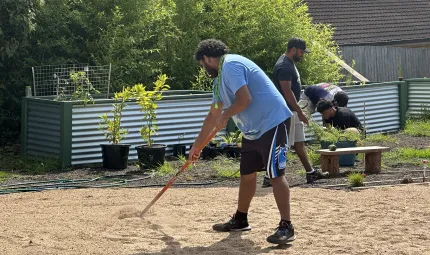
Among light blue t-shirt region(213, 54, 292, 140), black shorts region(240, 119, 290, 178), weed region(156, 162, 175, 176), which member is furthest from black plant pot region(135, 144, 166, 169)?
light blue t-shirt region(213, 54, 292, 140)

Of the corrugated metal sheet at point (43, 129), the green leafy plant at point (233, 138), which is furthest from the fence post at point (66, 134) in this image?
the green leafy plant at point (233, 138)

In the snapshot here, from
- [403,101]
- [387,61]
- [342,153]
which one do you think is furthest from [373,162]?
[387,61]

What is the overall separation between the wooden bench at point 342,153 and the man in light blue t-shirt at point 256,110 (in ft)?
13.5

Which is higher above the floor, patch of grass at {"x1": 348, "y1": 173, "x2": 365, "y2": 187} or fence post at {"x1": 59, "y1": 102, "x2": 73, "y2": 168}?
fence post at {"x1": 59, "y1": 102, "x2": 73, "y2": 168}

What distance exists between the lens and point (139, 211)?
930 centimetres

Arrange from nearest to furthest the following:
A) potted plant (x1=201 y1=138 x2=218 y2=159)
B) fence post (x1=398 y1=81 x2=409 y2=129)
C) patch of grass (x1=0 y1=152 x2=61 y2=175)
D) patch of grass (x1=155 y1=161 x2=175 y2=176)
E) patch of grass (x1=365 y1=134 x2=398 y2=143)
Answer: patch of grass (x1=155 y1=161 x2=175 y2=176)
patch of grass (x1=0 y1=152 x2=61 y2=175)
potted plant (x1=201 y1=138 x2=218 y2=159)
patch of grass (x1=365 y1=134 x2=398 y2=143)
fence post (x1=398 y1=81 x2=409 y2=129)

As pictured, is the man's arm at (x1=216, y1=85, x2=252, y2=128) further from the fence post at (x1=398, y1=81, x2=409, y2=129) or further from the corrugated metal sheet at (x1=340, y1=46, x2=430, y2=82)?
the corrugated metal sheet at (x1=340, y1=46, x2=430, y2=82)

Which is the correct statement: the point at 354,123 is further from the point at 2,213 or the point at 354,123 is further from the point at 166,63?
the point at 2,213

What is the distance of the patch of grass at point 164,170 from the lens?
1263cm

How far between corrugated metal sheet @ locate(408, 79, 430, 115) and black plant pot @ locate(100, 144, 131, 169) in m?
7.76

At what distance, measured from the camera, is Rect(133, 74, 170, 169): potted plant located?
13094 millimetres

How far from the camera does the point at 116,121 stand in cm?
1326

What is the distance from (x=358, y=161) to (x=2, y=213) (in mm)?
6365

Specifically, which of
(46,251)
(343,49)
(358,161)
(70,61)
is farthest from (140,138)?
(343,49)
